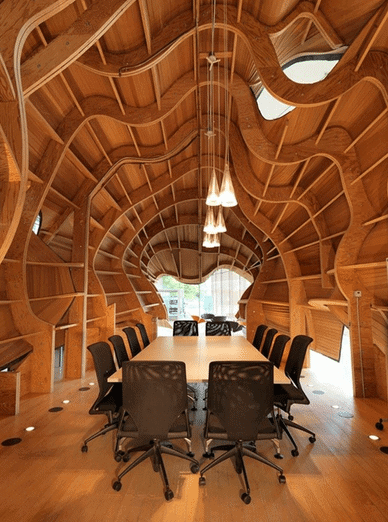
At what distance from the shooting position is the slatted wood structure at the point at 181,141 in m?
3.46

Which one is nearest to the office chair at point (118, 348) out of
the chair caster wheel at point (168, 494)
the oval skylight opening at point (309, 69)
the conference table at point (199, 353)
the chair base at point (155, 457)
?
the conference table at point (199, 353)

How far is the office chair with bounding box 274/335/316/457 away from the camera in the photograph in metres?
3.45

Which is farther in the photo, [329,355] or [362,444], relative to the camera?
[329,355]

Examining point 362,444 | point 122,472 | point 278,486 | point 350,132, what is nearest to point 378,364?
point 362,444

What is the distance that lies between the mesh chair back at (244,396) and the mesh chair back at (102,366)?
137 centimetres

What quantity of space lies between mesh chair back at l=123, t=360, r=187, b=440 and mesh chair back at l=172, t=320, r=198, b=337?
13.1 feet

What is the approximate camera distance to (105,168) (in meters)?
7.11

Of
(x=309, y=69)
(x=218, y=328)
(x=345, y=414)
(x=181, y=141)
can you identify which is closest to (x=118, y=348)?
(x=218, y=328)

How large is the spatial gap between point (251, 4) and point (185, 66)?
155cm

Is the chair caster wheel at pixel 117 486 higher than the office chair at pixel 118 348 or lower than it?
lower

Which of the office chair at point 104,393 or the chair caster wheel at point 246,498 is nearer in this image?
the chair caster wheel at point 246,498

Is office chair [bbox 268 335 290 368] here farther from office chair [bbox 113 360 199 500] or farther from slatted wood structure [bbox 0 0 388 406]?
office chair [bbox 113 360 199 500]

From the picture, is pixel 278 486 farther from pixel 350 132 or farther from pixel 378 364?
pixel 350 132

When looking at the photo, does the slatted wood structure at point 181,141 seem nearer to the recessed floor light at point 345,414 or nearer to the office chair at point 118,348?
the recessed floor light at point 345,414
